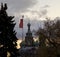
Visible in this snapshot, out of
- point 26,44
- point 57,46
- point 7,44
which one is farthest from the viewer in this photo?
point 26,44

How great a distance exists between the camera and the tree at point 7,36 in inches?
1811

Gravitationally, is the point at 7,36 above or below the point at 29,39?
above

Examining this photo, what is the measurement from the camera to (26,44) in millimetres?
142125

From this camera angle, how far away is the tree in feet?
151

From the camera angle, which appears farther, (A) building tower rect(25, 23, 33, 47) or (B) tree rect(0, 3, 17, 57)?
(A) building tower rect(25, 23, 33, 47)

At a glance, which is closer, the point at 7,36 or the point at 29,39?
the point at 7,36

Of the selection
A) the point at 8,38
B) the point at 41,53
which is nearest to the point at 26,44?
the point at 41,53

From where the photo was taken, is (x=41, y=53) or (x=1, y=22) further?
(x=41, y=53)

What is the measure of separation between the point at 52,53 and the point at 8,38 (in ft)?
31.9

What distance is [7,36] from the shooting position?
46.4 metres

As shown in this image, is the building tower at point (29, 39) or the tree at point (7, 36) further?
the building tower at point (29, 39)

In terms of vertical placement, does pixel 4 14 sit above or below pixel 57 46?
above

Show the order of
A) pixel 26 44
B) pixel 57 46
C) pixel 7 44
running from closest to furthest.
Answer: pixel 7 44 → pixel 57 46 → pixel 26 44

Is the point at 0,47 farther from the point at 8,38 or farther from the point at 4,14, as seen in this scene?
the point at 4,14
